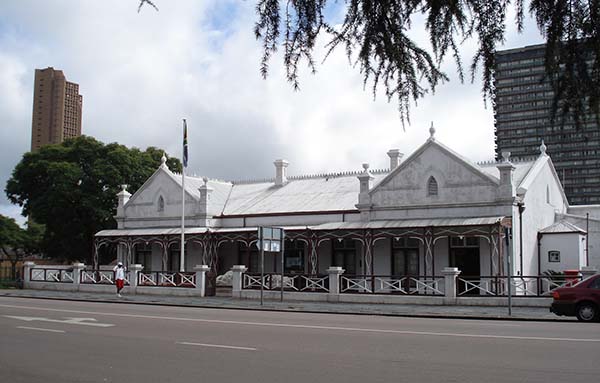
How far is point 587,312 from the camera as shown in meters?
18.5

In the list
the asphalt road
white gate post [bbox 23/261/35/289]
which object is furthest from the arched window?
white gate post [bbox 23/261/35/289]

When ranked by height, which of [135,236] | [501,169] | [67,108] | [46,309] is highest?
[67,108]

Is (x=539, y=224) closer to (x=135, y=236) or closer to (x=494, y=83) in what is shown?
(x=135, y=236)

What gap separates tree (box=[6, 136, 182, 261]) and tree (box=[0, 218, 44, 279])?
107cm

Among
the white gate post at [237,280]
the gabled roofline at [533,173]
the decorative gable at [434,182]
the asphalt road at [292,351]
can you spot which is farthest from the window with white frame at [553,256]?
the white gate post at [237,280]

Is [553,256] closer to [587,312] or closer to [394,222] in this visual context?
[394,222]

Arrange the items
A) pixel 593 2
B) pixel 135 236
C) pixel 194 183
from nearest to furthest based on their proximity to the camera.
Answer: pixel 593 2 → pixel 135 236 → pixel 194 183

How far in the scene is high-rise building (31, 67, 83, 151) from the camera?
234 feet

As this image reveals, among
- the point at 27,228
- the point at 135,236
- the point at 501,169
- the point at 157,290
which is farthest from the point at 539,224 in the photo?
the point at 27,228

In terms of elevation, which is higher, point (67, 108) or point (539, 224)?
point (67, 108)

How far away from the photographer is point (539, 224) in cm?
3216

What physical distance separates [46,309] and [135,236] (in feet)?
49.1

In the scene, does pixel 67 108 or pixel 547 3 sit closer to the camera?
pixel 547 3

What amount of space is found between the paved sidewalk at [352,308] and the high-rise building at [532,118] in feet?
51.2
